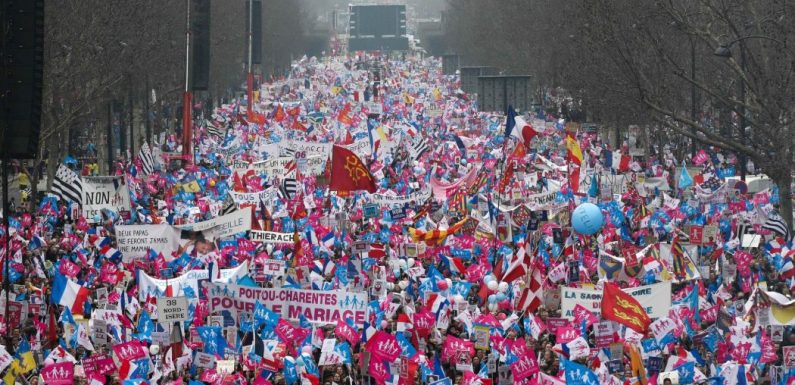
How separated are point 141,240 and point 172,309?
22.6 ft

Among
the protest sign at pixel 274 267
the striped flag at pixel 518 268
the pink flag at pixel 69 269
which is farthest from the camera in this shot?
the pink flag at pixel 69 269

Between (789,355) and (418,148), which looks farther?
(418,148)

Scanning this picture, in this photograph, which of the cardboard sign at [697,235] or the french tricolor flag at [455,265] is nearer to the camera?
the french tricolor flag at [455,265]

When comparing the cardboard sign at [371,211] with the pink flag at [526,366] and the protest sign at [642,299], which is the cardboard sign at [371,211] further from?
the pink flag at [526,366]

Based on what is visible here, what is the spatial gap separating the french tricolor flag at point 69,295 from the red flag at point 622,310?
730 cm

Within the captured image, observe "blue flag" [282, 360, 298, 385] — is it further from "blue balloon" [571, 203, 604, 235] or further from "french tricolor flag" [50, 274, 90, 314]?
"blue balloon" [571, 203, 604, 235]

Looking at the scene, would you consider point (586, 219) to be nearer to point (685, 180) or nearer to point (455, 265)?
point (455, 265)

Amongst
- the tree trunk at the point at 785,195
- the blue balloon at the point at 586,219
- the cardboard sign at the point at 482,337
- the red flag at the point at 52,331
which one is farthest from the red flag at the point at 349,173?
the cardboard sign at the point at 482,337

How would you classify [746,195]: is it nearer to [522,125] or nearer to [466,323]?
[522,125]

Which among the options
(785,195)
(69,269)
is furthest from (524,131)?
(69,269)

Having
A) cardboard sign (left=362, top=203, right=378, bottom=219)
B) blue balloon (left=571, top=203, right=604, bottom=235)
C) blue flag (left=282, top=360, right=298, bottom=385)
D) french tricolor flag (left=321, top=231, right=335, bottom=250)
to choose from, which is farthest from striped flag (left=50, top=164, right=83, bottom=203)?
blue flag (left=282, top=360, right=298, bottom=385)

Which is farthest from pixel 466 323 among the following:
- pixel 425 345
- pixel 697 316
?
pixel 697 316

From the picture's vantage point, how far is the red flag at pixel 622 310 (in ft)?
72.8

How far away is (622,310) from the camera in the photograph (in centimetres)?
2225
